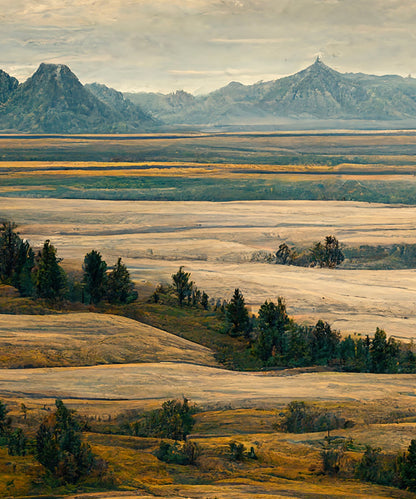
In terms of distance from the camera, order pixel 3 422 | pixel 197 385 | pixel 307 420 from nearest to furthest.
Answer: pixel 3 422 < pixel 307 420 < pixel 197 385

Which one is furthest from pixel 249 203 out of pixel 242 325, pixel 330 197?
pixel 242 325

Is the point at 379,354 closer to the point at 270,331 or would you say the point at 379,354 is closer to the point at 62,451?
the point at 270,331

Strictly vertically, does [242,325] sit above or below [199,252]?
below

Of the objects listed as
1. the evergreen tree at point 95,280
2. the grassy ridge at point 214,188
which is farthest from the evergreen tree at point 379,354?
the grassy ridge at point 214,188

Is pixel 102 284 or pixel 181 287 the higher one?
pixel 181 287

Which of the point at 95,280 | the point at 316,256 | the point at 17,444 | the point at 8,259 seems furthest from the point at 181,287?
the point at 316,256

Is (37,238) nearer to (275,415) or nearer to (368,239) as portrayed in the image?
(368,239)
